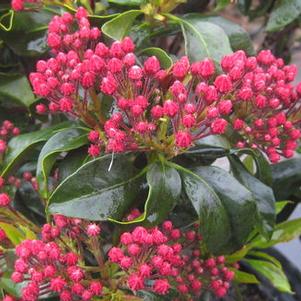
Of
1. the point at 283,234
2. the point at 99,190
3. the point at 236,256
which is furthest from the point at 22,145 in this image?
the point at 283,234

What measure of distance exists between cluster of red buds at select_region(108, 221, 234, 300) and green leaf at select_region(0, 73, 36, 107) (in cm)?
37

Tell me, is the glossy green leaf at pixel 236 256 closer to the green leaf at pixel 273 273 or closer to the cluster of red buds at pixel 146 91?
the green leaf at pixel 273 273

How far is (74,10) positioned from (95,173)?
296mm

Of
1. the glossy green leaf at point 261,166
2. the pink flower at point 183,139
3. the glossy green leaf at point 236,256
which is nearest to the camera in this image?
the pink flower at point 183,139

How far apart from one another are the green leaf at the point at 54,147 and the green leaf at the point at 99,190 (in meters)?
0.06

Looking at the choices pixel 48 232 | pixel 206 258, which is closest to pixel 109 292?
pixel 48 232

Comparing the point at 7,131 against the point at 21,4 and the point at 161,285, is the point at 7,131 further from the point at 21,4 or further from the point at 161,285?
the point at 161,285

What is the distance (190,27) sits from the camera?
107 cm

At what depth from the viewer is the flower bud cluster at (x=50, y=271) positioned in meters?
0.88

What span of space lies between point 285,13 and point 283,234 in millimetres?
482

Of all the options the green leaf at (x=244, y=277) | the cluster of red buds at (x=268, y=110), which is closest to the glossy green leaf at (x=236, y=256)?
the green leaf at (x=244, y=277)

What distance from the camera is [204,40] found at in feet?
3.40

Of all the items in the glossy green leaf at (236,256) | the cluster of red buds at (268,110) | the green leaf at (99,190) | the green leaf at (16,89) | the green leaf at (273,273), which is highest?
the cluster of red buds at (268,110)

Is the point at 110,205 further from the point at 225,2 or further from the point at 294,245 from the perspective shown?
the point at 294,245
